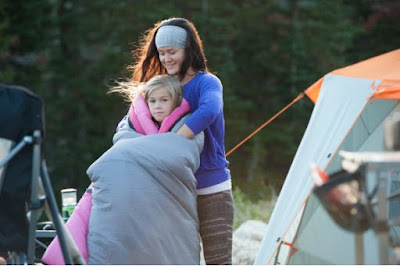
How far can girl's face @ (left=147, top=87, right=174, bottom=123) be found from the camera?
10.1 ft

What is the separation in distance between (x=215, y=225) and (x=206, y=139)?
332 millimetres

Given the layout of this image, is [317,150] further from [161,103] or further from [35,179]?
[35,179]

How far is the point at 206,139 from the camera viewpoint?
10.4ft

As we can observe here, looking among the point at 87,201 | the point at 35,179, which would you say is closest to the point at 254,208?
the point at 87,201

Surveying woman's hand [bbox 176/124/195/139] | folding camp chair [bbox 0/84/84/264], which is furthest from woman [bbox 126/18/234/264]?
folding camp chair [bbox 0/84/84/264]

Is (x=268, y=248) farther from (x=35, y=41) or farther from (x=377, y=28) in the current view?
(x=377, y=28)

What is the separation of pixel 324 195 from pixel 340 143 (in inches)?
99.0

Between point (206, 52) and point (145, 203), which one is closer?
point (145, 203)

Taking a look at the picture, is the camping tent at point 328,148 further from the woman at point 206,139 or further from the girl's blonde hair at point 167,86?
the girl's blonde hair at point 167,86

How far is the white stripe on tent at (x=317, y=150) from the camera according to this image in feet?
14.0

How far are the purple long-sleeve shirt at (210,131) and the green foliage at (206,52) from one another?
7.23m

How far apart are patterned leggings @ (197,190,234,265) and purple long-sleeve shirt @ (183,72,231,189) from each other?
62 millimetres

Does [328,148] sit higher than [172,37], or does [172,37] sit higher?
[172,37]

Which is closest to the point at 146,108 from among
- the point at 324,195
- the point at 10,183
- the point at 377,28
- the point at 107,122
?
the point at 10,183
